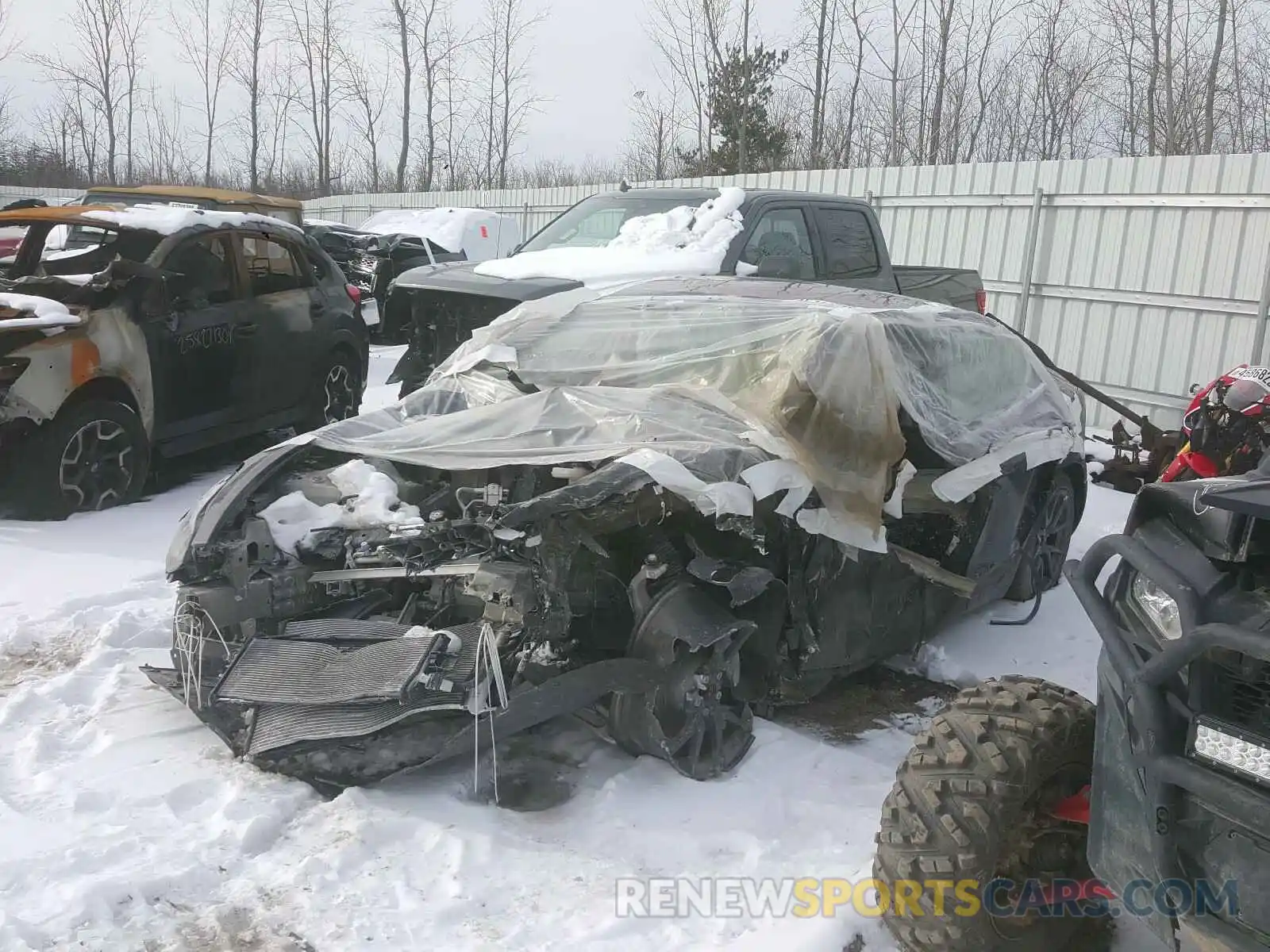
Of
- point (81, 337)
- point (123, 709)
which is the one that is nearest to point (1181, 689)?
point (123, 709)

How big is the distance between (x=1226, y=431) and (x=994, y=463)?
3056mm

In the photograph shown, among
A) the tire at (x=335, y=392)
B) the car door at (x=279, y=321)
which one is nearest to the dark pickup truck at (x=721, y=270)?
the car door at (x=279, y=321)

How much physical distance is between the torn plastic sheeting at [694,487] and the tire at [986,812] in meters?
Answer: 0.97

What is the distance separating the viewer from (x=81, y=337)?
6035mm

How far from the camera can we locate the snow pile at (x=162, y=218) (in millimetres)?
6727

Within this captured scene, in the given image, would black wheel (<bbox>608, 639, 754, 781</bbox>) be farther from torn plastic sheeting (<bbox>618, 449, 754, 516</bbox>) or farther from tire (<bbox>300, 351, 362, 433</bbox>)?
tire (<bbox>300, 351, 362, 433</bbox>)

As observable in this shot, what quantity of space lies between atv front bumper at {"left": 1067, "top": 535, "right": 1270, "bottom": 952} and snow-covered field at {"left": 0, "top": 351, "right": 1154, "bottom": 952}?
0.95 m

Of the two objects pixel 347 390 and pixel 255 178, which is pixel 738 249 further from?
pixel 255 178

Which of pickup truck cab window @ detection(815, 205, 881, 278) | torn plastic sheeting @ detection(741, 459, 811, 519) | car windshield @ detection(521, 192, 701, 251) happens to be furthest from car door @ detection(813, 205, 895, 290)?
torn plastic sheeting @ detection(741, 459, 811, 519)

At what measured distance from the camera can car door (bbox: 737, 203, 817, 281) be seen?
6762 millimetres

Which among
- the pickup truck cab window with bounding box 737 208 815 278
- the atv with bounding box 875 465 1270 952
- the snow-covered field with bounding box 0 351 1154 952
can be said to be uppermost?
the pickup truck cab window with bounding box 737 208 815 278

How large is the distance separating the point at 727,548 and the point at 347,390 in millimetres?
5555

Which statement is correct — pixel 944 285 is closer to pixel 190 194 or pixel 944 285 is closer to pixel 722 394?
pixel 722 394

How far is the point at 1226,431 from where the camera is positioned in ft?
21.4
